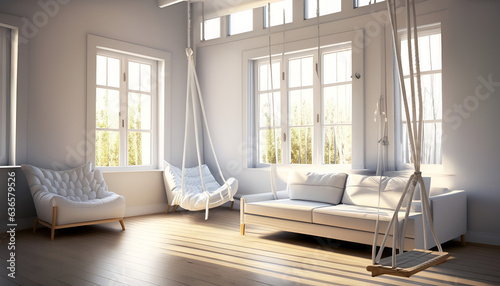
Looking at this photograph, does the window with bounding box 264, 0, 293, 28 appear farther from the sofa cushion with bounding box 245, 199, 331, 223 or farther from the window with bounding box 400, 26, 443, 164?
the sofa cushion with bounding box 245, 199, 331, 223

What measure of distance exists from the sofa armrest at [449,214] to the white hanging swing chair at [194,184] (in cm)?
250

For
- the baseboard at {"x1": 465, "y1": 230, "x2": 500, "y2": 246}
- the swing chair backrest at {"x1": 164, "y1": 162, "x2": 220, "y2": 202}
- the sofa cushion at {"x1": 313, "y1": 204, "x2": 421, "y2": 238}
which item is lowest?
the baseboard at {"x1": 465, "y1": 230, "x2": 500, "y2": 246}

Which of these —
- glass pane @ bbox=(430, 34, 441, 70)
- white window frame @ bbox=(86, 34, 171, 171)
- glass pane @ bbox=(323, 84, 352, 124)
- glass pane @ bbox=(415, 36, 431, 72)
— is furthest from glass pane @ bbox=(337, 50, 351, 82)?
white window frame @ bbox=(86, 34, 171, 171)

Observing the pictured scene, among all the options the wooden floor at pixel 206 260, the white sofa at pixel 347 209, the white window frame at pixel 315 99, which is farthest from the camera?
the white window frame at pixel 315 99

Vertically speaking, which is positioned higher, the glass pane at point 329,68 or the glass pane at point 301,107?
the glass pane at point 329,68

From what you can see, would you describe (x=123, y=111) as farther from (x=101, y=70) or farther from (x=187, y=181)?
(x=187, y=181)

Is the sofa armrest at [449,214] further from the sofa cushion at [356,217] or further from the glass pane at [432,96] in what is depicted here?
the glass pane at [432,96]

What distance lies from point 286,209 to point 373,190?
925mm

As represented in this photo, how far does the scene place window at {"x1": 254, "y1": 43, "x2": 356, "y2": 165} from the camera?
552cm

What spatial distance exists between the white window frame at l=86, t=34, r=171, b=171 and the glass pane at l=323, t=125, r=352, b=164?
7.90 ft

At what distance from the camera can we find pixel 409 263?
229cm

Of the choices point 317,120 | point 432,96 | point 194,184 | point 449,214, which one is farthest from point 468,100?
point 194,184

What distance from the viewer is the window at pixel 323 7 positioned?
18.3 ft

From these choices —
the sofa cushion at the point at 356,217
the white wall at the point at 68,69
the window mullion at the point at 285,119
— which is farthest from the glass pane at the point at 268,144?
the sofa cushion at the point at 356,217
